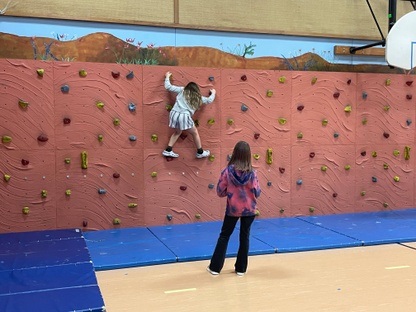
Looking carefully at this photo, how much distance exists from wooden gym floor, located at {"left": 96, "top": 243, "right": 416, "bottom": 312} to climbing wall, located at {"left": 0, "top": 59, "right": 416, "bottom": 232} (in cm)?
185

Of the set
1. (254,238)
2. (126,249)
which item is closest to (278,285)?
(254,238)

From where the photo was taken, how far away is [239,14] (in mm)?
6902

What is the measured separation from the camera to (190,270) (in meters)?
4.45

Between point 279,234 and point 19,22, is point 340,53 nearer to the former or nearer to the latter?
point 279,234

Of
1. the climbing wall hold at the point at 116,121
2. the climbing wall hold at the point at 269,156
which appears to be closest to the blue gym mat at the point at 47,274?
the climbing wall hold at the point at 116,121

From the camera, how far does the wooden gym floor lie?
3.57 meters

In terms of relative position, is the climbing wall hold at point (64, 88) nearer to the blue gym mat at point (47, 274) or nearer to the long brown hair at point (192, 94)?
the long brown hair at point (192, 94)

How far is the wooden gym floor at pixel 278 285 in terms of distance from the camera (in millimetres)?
3566

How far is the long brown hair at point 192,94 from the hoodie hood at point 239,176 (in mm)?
2017

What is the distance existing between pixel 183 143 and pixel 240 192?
2.29 m

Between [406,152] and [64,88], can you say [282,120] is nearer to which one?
[406,152]

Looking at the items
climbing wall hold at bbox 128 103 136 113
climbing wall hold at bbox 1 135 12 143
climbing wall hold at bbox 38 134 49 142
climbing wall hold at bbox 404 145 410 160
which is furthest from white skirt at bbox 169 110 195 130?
climbing wall hold at bbox 404 145 410 160

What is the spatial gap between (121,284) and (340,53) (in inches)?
208

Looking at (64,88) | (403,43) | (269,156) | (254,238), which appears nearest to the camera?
(254,238)
